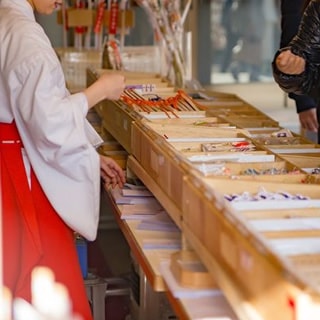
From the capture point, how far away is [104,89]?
2203mm

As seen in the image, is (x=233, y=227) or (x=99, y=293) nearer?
(x=233, y=227)

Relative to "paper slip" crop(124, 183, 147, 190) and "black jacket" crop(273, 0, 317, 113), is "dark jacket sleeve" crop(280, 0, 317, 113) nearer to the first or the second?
"black jacket" crop(273, 0, 317, 113)

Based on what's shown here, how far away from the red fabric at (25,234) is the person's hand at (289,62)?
2.77 ft

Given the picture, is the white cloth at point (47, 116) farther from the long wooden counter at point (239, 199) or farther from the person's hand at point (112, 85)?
the long wooden counter at point (239, 199)

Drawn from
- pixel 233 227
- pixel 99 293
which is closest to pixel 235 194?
pixel 233 227

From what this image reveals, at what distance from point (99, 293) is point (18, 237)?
0.73 m

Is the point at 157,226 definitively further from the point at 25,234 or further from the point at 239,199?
the point at 239,199

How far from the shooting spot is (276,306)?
1.30 meters

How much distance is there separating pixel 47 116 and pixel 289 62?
83 cm

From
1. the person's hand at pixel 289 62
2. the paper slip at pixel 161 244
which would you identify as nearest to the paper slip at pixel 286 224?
the paper slip at pixel 161 244

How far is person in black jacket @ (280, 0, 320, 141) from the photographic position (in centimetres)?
341

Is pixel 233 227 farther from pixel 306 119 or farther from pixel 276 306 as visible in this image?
pixel 306 119

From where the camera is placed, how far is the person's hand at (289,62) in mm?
2418

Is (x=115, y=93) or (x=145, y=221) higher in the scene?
(x=115, y=93)
